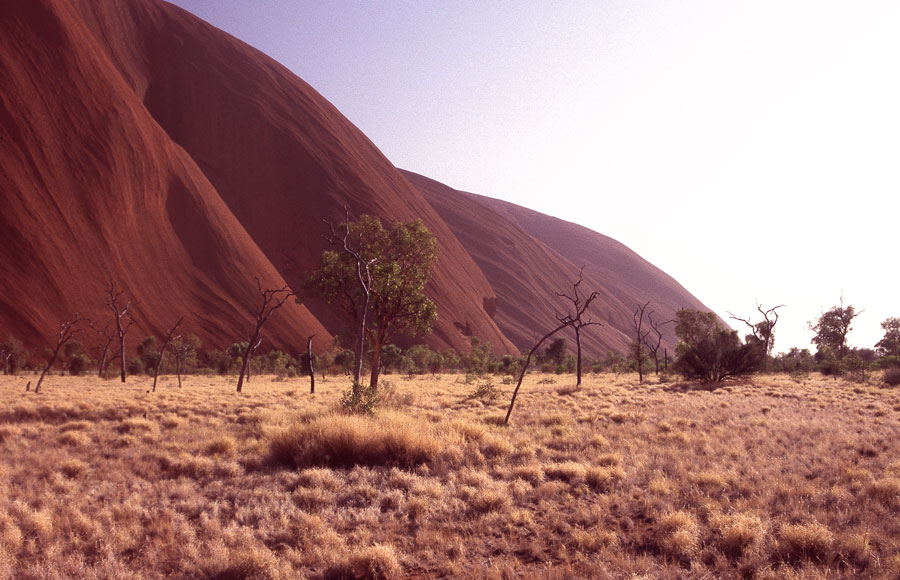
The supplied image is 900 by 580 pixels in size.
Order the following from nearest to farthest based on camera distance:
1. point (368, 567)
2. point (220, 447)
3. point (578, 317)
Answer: point (368, 567)
point (220, 447)
point (578, 317)

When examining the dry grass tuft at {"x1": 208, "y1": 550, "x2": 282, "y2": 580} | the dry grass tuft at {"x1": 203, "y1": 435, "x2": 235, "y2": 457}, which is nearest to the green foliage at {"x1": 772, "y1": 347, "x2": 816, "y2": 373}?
the dry grass tuft at {"x1": 203, "y1": 435, "x2": 235, "y2": 457}

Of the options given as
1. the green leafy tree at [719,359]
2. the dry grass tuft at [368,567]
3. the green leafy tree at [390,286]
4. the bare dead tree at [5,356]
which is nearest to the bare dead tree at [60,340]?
the bare dead tree at [5,356]

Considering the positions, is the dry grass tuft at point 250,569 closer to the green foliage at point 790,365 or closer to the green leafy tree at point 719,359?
the green leafy tree at point 719,359

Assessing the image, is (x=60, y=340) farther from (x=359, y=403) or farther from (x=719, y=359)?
(x=719, y=359)

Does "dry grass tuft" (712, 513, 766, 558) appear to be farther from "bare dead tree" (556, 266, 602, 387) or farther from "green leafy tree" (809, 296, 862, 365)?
"green leafy tree" (809, 296, 862, 365)

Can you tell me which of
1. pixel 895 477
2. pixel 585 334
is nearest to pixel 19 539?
pixel 895 477

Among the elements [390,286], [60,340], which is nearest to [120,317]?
[60,340]

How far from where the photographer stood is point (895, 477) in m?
7.15

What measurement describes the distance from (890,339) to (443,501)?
3286 inches

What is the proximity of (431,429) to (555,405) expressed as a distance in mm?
8662

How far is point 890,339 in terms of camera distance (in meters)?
61.9

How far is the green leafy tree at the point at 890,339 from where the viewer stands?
59906 mm

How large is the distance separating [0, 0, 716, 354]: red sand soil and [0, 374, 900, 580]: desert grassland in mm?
52112

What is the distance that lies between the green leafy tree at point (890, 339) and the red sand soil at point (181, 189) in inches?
1930
